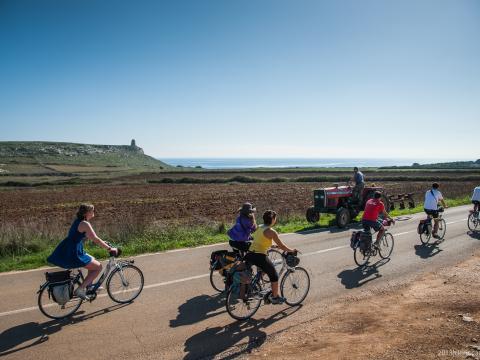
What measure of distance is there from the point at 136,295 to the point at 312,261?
17.3 feet

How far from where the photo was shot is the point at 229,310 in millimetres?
6750

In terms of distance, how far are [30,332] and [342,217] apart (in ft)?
44.3

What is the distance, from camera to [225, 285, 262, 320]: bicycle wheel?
269 inches

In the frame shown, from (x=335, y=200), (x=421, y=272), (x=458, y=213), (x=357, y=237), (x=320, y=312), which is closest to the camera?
(x=320, y=312)

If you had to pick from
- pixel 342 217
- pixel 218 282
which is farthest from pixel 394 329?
pixel 342 217

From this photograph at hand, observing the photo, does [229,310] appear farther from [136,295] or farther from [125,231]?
[125,231]

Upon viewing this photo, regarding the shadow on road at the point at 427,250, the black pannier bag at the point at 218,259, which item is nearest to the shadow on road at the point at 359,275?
the shadow on road at the point at 427,250

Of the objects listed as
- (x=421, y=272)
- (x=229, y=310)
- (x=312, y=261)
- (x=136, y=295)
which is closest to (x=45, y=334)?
(x=136, y=295)

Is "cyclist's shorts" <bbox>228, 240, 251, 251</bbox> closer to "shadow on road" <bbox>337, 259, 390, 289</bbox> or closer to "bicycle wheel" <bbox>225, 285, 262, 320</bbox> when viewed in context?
"bicycle wheel" <bbox>225, 285, 262, 320</bbox>

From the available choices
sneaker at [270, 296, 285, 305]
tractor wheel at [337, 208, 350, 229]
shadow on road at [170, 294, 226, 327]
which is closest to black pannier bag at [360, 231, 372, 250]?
sneaker at [270, 296, 285, 305]

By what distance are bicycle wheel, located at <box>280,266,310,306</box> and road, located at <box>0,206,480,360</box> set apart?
0.61 feet

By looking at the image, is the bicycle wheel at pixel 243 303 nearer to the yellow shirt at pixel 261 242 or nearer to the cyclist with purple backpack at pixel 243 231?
the yellow shirt at pixel 261 242

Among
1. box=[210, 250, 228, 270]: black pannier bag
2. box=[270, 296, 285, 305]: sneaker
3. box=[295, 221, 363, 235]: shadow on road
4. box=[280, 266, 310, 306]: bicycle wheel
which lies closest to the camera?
box=[270, 296, 285, 305]: sneaker

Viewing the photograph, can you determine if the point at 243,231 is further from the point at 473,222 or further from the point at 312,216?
the point at 473,222
